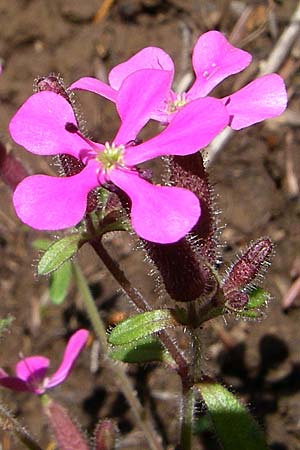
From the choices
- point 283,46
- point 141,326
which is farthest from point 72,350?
point 283,46

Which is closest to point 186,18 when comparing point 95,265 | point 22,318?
point 95,265

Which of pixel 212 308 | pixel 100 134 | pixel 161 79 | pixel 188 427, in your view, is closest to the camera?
pixel 161 79

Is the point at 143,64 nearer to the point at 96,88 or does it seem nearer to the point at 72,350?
the point at 96,88

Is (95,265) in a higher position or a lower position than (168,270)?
lower

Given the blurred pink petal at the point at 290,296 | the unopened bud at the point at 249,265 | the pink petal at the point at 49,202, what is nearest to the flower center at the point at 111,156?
the pink petal at the point at 49,202

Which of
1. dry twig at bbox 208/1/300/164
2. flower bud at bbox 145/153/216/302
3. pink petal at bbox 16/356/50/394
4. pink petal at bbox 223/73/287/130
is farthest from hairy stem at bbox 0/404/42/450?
dry twig at bbox 208/1/300/164

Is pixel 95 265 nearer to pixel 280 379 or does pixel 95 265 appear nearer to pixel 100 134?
pixel 100 134
